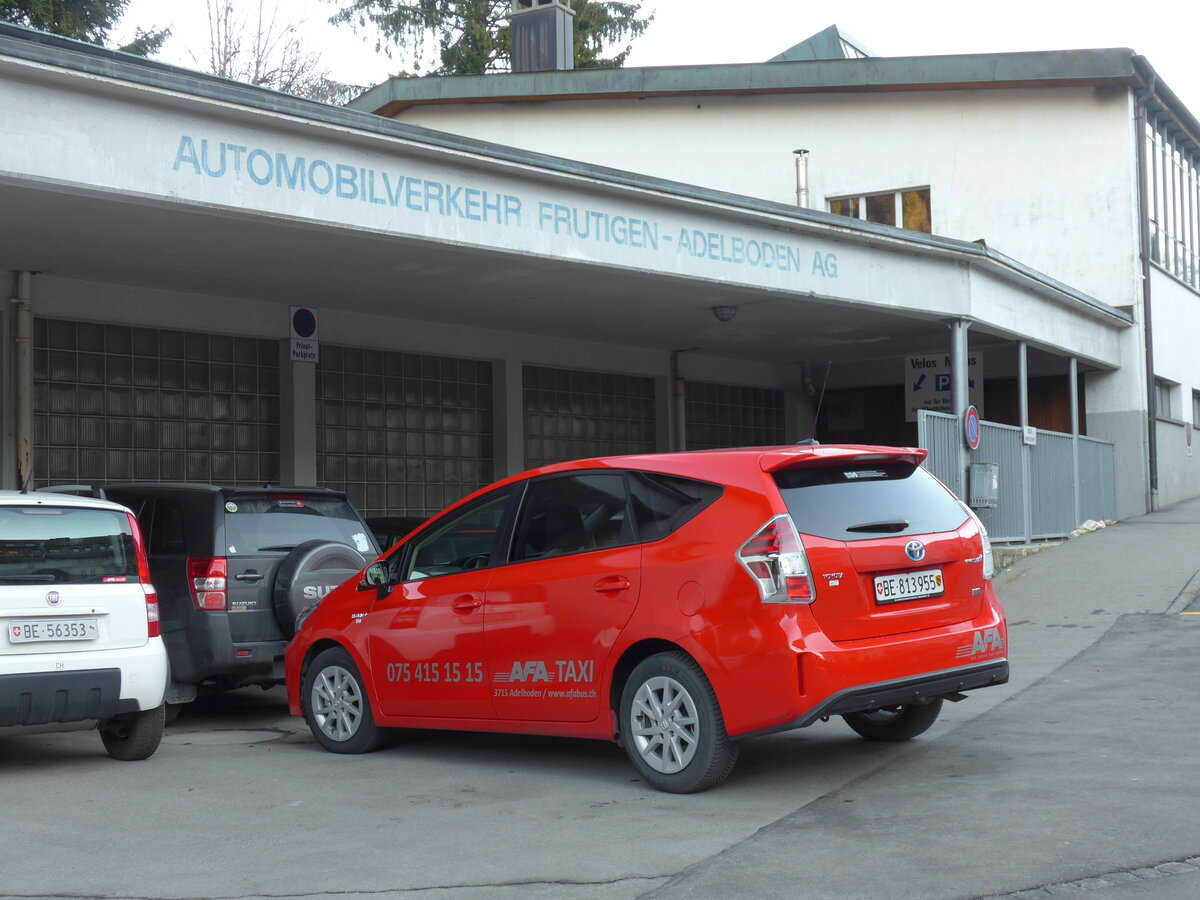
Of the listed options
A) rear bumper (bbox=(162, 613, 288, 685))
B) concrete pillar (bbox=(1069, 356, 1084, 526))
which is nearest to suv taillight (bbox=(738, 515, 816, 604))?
rear bumper (bbox=(162, 613, 288, 685))

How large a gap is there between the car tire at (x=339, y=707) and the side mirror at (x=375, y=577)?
457 mm

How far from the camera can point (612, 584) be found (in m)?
6.71

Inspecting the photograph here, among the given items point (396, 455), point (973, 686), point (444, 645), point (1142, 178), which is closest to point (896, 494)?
point (973, 686)

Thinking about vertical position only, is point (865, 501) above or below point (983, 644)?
above

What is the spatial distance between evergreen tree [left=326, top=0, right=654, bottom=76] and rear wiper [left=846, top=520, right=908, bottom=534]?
3557 cm

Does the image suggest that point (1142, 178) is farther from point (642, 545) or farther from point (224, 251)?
point (642, 545)

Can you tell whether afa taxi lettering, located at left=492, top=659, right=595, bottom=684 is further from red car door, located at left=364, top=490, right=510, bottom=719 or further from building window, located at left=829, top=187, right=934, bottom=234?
building window, located at left=829, top=187, right=934, bottom=234

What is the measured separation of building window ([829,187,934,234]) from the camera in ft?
79.9

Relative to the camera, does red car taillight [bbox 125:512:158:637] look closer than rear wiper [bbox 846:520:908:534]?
No

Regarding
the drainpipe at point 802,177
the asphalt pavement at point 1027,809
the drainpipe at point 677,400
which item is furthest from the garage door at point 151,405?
the drainpipe at point 802,177

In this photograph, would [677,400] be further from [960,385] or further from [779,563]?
[779,563]

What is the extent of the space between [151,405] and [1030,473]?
38.6ft

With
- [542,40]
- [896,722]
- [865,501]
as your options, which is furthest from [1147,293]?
[865,501]

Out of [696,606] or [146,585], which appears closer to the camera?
[696,606]
